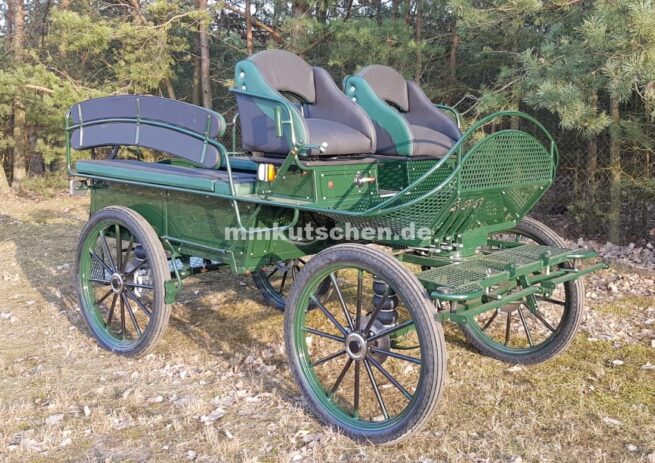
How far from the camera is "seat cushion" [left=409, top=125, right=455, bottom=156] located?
3916 millimetres

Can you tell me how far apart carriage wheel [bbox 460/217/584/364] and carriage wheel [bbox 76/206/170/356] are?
6.16 ft

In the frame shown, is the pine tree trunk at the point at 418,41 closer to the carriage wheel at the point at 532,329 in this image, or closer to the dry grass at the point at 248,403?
the dry grass at the point at 248,403

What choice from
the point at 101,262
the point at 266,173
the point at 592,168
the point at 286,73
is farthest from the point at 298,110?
the point at 592,168

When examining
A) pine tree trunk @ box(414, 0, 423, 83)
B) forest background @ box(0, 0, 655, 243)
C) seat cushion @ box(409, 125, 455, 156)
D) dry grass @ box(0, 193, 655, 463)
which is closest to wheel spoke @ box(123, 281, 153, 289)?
dry grass @ box(0, 193, 655, 463)

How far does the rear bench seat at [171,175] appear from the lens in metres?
3.55

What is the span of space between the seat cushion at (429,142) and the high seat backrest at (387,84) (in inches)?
11.5

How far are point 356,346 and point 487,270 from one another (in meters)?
0.71

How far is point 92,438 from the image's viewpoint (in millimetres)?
3041

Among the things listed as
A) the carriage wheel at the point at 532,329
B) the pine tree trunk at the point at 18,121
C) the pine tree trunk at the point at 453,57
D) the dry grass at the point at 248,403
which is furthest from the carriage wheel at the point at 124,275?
the pine tree trunk at the point at 18,121

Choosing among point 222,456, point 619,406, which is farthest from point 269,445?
point 619,406

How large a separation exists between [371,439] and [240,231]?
4.52 feet

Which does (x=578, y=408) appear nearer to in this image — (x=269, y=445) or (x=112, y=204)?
(x=269, y=445)

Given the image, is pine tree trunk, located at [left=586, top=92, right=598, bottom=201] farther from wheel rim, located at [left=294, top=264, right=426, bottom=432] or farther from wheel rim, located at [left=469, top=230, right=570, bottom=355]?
wheel rim, located at [left=294, top=264, right=426, bottom=432]

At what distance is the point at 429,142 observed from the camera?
157 inches
